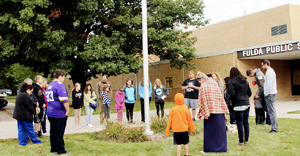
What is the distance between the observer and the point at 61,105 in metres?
5.88

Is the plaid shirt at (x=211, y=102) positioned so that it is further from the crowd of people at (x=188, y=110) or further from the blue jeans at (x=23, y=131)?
the blue jeans at (x=23, y=131)

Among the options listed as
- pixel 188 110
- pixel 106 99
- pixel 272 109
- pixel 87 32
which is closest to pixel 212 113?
pixel 188 110

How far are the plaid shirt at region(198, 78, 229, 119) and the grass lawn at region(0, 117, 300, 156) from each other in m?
0.98

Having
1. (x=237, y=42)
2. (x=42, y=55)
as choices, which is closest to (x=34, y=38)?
(x=42, y=55)

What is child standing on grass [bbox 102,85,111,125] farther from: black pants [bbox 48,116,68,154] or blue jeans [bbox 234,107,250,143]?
blue jeans [bbox 234,107,250,143]

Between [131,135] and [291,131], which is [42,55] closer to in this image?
[131,135]

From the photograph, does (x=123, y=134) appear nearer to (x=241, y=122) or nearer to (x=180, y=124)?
(x=180, y=124)

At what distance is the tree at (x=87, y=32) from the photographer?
15836 mm

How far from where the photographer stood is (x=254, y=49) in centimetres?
1973

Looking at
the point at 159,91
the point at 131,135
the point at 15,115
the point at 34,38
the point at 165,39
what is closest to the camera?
the point at 15,115

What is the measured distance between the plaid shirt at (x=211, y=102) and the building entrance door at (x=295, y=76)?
22862 mm

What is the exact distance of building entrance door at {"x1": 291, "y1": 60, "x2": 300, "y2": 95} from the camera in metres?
24.5

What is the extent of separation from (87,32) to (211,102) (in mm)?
17089

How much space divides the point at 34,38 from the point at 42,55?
4.15 feet
